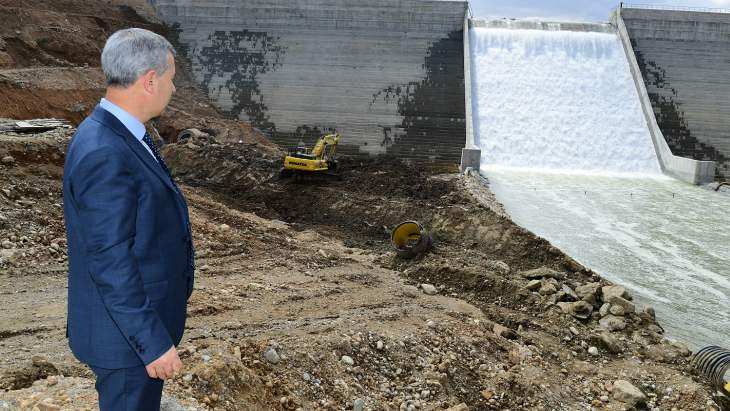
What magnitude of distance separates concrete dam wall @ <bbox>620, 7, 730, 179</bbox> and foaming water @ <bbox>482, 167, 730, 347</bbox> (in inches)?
161

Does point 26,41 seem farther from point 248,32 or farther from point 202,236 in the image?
point 202,236

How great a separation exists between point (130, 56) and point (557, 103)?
22.8 metres

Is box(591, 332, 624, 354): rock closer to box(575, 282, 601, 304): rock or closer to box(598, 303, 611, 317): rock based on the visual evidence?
box(598, 303, 611, 317): rock

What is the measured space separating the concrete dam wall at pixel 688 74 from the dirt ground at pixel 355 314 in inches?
527

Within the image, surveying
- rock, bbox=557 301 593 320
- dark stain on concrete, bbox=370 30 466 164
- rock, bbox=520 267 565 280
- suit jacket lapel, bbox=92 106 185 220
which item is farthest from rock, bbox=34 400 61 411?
dark stain on concrete, bbox=370 30 466 164

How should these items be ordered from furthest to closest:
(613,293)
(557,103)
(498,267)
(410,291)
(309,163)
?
A: (557,103) → (309,163) → (498,267) → (410,291) → (613,293)

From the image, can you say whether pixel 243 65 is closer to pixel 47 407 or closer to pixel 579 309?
pixel 579 309

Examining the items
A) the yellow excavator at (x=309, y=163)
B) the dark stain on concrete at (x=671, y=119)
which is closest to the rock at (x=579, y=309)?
the yellow excavator at (x=309, y=163)

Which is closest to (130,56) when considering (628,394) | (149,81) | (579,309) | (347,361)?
(149,81)

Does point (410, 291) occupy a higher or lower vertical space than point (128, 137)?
lower

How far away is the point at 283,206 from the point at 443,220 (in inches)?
155

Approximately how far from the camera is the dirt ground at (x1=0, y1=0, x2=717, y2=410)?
5.20 m

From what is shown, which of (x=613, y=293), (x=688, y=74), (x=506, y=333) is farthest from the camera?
(x=688, y=74)

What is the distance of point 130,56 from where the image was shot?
7.21 ft
